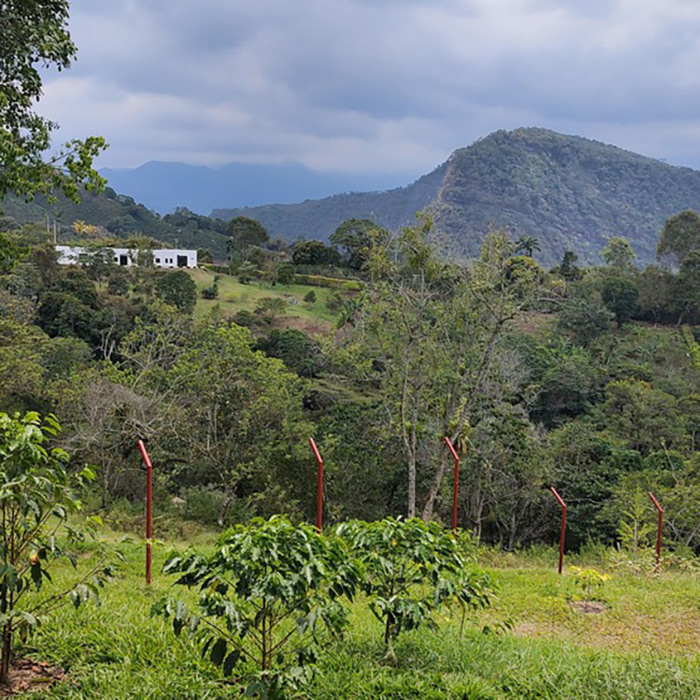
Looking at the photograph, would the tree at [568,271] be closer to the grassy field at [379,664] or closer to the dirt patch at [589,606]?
the dirt patch at [589,606]

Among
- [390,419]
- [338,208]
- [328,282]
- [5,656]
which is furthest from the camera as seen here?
[338,208]

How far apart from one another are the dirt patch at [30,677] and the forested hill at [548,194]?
87.1 meters

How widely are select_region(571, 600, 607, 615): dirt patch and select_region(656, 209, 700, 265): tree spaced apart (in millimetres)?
39132

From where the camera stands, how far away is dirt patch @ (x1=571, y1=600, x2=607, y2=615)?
5.46m

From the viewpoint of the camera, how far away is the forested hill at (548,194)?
96.8 metres

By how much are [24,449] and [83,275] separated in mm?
28975

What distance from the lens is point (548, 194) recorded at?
105500 mm

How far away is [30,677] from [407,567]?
1.71m

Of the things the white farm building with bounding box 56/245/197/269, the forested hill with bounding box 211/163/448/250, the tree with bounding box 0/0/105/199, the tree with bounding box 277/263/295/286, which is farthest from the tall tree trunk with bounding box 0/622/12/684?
the forested hill with bounding box 211/163/448/250

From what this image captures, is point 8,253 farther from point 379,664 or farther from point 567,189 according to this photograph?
point 567,189

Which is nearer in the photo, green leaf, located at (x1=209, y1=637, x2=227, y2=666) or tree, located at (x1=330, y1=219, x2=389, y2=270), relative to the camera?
green leaf, located at (x1=209, y1=637, x2=227, y2=666)

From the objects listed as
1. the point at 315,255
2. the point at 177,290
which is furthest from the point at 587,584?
the point at 315,255

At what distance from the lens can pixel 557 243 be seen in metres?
87.3

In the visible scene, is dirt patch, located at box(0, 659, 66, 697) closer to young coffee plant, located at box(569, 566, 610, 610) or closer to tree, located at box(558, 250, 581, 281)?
young coffee plant, located at box(569, 566, 610, 610)
